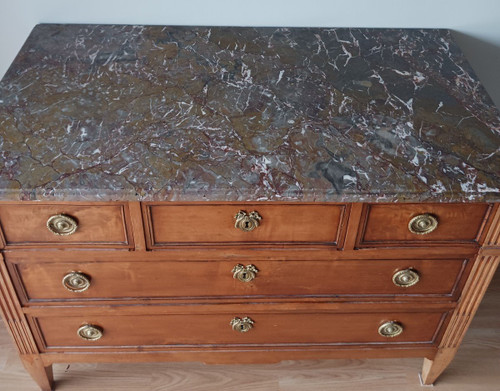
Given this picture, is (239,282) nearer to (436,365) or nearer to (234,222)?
(234,222)

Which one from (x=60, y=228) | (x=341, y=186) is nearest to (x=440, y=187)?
(x=341, y=186)

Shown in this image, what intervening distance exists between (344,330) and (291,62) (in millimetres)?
732

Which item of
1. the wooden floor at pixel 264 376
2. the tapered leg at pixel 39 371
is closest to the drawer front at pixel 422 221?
the wooden floor at pixel 264 376

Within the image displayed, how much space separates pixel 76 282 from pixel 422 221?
2.66 ft

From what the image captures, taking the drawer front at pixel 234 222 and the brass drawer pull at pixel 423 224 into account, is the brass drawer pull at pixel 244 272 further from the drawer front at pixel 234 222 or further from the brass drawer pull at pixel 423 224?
the brass drawer pull at pixel 423 224

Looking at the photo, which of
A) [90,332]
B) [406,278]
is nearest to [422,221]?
[406,278]

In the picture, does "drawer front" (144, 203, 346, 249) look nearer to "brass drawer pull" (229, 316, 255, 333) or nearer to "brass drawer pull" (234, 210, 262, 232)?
"brass drawer pull" (234, 210, 262, 232)

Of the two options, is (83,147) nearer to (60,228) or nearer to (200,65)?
(60,228)

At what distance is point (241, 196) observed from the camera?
3.49 ft

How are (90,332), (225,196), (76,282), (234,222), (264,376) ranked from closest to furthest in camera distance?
(225,196), (234,222), (76,282), (90,332), (264,376)

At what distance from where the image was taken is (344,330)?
1453 millimetres

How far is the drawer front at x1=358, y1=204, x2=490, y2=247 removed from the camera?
45.2 inches

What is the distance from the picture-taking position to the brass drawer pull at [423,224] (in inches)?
45.4

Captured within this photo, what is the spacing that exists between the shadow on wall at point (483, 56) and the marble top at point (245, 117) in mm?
108
